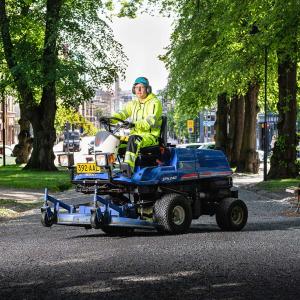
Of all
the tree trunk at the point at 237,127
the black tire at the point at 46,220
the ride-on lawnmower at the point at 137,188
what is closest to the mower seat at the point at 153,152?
the ride-on lawnmower at the point at 137,188

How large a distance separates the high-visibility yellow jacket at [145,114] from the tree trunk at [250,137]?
1260 inches

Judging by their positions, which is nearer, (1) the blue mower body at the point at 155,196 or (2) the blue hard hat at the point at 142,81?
(1) the blue mower body at the point at 155,196

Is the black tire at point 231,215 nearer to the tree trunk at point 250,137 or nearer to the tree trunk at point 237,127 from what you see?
the tree trunk at point 250,137

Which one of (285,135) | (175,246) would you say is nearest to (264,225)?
(175,246)

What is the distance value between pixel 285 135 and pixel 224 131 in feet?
55.7

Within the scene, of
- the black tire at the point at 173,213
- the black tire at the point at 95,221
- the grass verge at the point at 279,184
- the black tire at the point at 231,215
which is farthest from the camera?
the grass verge at the point at 279,184

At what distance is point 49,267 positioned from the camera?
9.38 metres

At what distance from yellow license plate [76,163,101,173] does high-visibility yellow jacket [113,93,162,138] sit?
0.75 m

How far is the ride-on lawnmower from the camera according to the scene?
12.4 meters

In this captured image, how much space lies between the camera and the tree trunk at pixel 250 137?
146 ft

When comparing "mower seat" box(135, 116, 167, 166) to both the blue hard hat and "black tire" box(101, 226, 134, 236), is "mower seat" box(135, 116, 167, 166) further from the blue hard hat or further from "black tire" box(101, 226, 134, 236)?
"black tire" box(101, 226, 134, 236)

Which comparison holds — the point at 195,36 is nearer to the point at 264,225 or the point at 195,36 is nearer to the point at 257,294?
the point at 264,225

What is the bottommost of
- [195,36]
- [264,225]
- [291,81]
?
[264,225]

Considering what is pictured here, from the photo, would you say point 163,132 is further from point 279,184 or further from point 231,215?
point 279,184
